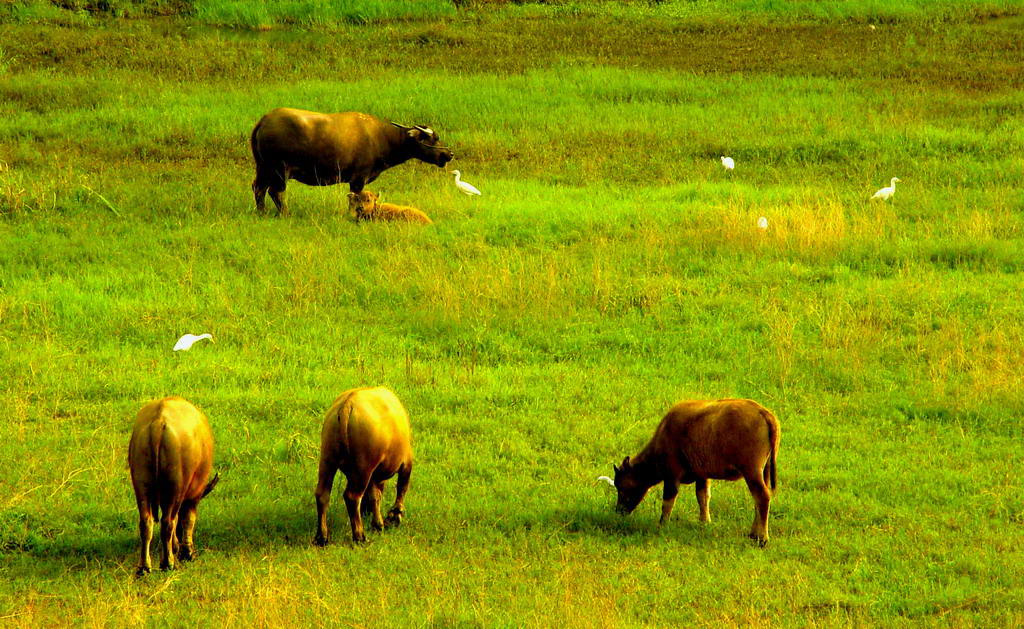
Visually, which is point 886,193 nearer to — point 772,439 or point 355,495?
point 772,439

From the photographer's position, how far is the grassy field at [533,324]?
324 inches

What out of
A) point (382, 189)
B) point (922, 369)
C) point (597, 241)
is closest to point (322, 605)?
point (922, 369)

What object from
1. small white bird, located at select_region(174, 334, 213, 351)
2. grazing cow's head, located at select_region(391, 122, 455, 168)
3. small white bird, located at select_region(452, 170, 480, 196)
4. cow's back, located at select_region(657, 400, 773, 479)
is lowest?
small white bird, located at select_region(174, 334, 213, 351)

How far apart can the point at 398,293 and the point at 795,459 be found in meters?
5.64

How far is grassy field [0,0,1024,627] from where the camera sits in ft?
27.0

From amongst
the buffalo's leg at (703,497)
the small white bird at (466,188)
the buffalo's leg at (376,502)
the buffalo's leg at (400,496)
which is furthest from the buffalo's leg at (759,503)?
the small white bird at (466,188)

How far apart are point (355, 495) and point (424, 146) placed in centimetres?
1117

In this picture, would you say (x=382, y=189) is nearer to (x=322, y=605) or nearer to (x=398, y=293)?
(x=398, y=293)

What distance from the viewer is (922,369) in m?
12.2

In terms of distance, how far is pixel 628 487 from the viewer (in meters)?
9.23

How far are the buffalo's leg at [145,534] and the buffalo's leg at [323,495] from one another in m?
1.09

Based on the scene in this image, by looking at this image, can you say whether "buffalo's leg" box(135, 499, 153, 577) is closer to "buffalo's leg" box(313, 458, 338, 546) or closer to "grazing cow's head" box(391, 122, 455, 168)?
"buffalo's leg" box(313, 458, 338, 546)

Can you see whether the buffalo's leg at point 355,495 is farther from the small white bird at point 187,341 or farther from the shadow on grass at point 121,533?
the small white bird at point 187,341

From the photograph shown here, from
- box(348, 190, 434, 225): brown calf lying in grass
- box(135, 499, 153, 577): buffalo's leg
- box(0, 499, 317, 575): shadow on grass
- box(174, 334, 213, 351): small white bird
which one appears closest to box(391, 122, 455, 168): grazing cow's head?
box(348, 190, 434, 225): brown calf lying in grass
